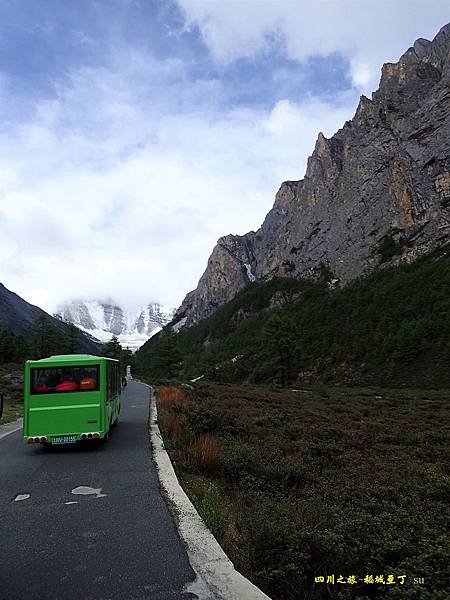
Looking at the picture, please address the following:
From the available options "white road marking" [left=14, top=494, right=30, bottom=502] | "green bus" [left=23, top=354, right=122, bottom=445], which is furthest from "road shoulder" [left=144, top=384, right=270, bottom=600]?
"green bus" [left=23, top=354, right=122, bottom=445]

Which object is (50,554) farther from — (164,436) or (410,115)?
(410,115)

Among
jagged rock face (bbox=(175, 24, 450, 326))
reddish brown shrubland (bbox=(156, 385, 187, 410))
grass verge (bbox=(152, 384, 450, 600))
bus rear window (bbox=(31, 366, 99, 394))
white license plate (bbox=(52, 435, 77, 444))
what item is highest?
jagged rock face (bbox=(175, 24, 450, 326))

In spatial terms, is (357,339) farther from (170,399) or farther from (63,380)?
(63,380)

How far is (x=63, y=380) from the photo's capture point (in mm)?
11734

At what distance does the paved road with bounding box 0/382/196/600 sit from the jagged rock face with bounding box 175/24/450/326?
332ft

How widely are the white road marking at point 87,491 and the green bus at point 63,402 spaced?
142 inches

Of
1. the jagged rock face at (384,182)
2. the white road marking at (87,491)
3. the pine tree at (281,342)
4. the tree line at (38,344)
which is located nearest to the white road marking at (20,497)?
the white road marking at (87,491)

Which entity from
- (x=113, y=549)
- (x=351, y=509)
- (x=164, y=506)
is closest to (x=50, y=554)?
(x=113, y=549)

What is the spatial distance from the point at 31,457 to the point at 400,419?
1610cm

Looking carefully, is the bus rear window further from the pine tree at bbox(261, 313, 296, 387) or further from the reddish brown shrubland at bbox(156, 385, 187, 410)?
the pine tree at bbox(261, 313, 296, 387)

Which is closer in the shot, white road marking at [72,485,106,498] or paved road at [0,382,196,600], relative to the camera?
paved road at [0,382,196,600]

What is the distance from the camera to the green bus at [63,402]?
1148cm

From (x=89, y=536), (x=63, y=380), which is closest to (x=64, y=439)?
(x=63, y=380)

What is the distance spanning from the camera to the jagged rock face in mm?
104250
